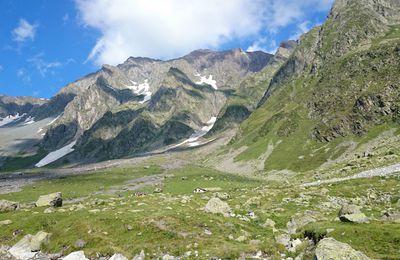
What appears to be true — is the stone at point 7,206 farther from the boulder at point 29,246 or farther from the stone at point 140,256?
the stone at point 140,256

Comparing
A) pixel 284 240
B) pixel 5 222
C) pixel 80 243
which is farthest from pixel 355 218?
pixel 5 222

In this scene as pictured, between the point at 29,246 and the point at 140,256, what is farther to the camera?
the point at 29,246

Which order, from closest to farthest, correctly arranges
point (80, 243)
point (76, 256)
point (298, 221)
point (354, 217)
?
point (354, 217), point (76, 256), point (80, 243), point (298, 221)

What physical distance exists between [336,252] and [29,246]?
3535 cm

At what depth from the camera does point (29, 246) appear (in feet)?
151

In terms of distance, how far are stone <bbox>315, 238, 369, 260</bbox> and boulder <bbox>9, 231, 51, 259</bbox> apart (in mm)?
32160

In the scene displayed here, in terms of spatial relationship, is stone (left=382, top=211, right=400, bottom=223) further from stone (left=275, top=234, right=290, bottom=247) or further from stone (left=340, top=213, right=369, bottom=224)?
stone (left=275, top=234, right=290, bottom=247)

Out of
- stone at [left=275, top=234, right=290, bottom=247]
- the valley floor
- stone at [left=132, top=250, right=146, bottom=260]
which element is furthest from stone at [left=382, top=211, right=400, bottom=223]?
stone at [left=132, top=250, right=146, bottom=260]

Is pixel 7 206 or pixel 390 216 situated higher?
pixel 7 206

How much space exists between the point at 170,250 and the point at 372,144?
150144mm

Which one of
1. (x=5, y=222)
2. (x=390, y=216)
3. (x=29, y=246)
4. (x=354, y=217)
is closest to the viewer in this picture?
(x=354, y=217)

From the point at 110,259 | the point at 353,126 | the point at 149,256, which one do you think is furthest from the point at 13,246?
the point at 353,126

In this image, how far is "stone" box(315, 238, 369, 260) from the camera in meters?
24.4

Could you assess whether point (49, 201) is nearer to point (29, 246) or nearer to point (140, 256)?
point (29, 246)
